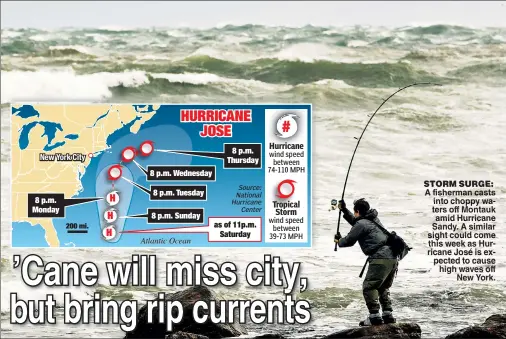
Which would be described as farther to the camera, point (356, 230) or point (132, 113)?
point (132, 113)

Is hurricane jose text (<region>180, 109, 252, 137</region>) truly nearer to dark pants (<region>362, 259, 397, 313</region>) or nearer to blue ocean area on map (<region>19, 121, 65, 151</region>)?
blue ocean area on map (<region>19, 121, 65, 151</region>)

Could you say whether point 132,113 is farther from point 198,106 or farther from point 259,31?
point 259,31

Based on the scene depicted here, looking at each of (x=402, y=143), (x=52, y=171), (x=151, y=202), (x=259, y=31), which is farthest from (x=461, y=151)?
(x=52, y=171)

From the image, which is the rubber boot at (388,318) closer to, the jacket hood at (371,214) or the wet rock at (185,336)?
the jacket hood at (371,214)

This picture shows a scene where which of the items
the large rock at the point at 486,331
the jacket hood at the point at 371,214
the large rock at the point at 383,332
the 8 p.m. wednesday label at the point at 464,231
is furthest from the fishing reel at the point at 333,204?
the large rock at the point at 486,331

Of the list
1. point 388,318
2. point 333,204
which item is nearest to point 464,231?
point 388,318

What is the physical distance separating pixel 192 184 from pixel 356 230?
137 centimetres

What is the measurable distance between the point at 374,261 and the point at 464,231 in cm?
88

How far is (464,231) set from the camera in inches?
320

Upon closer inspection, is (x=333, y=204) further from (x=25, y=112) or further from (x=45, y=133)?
(x=25, y=112)

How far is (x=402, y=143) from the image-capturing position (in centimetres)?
851

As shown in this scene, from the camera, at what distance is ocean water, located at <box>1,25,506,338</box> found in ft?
26.5

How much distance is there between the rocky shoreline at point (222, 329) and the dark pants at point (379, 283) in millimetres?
178

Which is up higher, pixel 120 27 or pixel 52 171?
pixel 120 27
